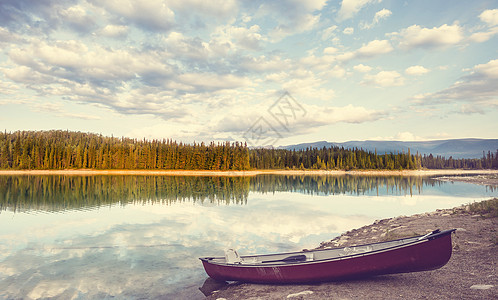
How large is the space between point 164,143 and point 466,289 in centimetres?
18851

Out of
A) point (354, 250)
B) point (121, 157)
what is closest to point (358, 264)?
point (354, 250)

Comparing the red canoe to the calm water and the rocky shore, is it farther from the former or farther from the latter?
the calm water

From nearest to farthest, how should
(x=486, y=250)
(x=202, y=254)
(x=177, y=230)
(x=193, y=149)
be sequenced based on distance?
Result: (x=486, y=250), (x=202, y=254), (x=177, y=230), (x=193, y=149)

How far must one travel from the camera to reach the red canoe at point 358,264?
11.5 meters

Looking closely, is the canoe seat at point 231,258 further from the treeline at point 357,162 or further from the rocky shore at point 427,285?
the treeline at point 357,162

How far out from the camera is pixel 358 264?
11.9 metres

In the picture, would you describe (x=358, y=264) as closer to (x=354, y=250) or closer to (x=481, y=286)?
(x=354, y=250)

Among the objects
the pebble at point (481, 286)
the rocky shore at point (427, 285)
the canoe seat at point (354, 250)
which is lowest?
the rocky shore at point (427, 285)

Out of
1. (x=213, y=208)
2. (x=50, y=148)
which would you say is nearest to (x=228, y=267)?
(x=213, y=208)

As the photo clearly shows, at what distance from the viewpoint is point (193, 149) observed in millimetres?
170875

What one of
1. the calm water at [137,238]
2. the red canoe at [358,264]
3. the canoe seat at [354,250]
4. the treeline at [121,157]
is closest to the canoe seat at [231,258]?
the red canoe at [358,264]

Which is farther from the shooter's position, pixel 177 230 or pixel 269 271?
pixel 177 230

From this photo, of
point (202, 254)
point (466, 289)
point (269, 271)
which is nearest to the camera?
point (466, 289)

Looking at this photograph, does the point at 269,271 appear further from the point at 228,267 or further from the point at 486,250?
the point at 486,250
